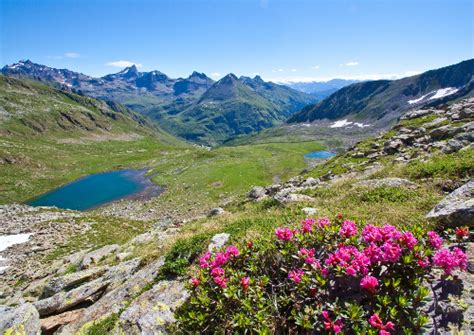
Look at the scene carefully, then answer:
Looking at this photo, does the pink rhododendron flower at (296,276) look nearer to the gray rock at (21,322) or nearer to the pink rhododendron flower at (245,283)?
the pink rhododendron flower at (245,283)

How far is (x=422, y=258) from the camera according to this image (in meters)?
6.82

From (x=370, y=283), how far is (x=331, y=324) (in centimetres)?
119

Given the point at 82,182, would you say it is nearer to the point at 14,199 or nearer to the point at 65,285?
the point at 14,199

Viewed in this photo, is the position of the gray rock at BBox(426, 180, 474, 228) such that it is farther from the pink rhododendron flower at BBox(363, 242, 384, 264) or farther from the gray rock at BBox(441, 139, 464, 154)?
the gray rock at BBox(441, 139, 464, 154)

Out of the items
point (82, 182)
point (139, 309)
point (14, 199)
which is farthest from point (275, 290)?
point (82, 182)

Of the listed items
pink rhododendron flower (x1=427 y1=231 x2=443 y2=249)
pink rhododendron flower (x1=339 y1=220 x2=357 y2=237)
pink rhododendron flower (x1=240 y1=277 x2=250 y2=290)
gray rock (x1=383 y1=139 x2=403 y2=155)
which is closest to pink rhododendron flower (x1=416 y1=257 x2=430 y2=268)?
pink rhododendron flower (x1=427 y1=231 x2=443 y2=249)

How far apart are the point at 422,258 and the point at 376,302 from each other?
1543 mm

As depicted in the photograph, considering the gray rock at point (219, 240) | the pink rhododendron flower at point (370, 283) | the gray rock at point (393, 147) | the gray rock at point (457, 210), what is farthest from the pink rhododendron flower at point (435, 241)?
the gray rock at point (393, 147)

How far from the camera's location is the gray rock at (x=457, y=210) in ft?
31.9

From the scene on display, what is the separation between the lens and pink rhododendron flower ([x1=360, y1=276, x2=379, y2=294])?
616cm

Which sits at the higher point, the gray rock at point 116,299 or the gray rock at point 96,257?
the gray rock at point 116,299

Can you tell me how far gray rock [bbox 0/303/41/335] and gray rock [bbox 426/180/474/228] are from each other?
15.3 m

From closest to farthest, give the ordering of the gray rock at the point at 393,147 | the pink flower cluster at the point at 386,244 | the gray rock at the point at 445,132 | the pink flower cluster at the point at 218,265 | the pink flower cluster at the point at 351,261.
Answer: the pink flower cluster at the point at 351,261
the pink flower cluster at the point at 386,244
the pink flower cluster at the point at 218,265
the gray rock at the point at 445,132
the gray rock at the point at 393,147

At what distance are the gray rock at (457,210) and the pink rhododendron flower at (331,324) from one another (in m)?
6.66
